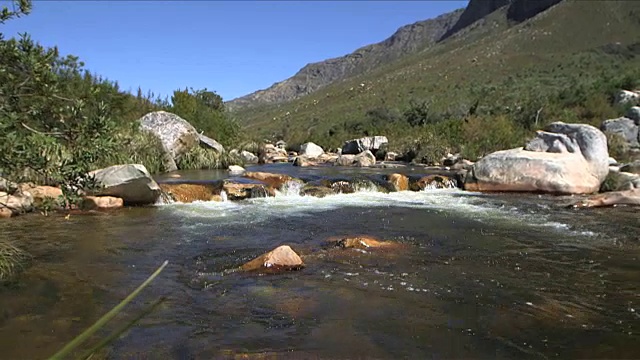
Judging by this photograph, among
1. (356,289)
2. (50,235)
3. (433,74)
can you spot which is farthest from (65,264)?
(433,74)

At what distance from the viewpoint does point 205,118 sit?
1196 inches

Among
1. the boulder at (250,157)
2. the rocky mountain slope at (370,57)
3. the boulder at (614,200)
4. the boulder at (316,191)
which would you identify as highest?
the rocky mountain slope at (370,57)

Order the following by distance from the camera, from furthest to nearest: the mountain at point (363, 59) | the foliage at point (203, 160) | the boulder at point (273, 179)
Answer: the mountain at point (363, 59)
the foliage at point (203, 160)
the boulder at point (273, 179)

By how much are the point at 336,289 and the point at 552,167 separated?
42.5ft

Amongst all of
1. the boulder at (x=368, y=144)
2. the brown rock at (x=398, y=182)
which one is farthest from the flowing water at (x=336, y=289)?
the boulder at (x=368, y=144)

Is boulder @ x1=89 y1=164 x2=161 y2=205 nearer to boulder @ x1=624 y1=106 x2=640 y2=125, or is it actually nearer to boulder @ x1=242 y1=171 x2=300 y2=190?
boulder @ x1=242 y1=171 x2=300 y2=190

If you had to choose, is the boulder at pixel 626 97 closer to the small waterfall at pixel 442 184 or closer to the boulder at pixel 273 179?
the small waterfall at pixel 442 184

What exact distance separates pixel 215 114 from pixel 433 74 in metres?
49.2

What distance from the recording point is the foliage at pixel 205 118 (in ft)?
97.7

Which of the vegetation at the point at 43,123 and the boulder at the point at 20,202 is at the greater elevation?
the vegetation at the point at 43,123

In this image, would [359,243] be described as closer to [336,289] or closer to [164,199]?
[336,289]

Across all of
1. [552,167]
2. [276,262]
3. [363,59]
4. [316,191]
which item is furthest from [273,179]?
[363,59]

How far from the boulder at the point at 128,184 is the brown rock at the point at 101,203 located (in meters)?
0.14

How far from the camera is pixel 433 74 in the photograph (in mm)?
73062
